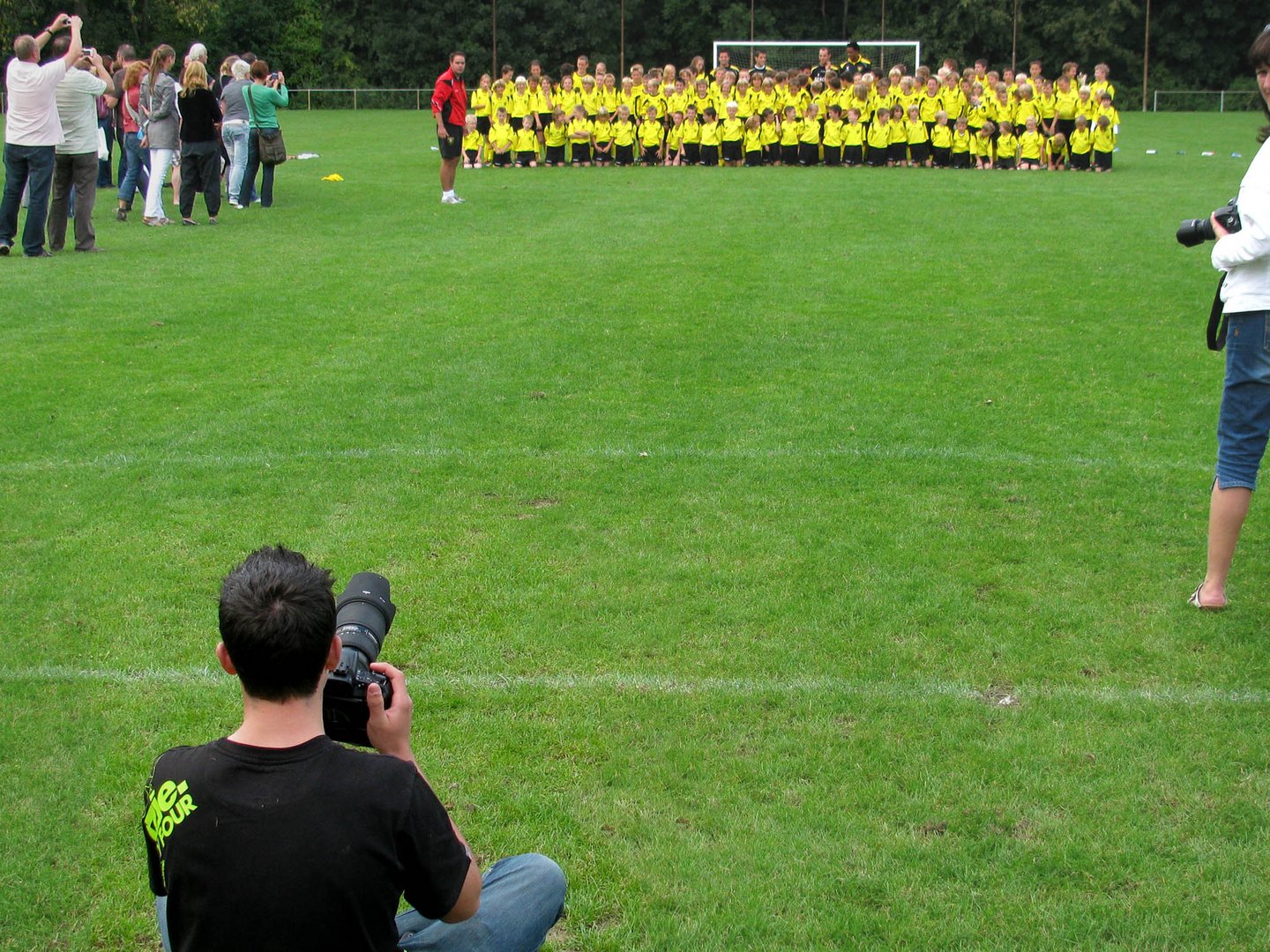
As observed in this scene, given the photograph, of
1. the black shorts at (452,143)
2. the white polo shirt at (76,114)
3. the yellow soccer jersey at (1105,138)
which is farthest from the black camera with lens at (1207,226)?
the yellow soccer jersey at (1105,138)

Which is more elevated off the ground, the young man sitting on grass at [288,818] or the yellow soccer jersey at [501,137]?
the yellow soccer jersey at [501,137]

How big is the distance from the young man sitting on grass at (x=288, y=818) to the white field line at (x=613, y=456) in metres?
4.86

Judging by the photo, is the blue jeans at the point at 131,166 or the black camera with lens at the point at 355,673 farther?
the blue jeans at the point at 131,166

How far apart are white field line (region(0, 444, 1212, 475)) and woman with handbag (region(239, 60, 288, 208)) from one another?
10.5m

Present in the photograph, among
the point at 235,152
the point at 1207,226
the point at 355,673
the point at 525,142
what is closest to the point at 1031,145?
the point at 525,142

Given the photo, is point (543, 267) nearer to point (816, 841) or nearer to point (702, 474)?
point (702, 474)

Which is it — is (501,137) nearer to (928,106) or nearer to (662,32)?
(928,106)

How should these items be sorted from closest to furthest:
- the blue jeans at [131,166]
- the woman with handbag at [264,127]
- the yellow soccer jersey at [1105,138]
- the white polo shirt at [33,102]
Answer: the white polo shirt at [33,102], the blue jeans at [131,166], the woman with handbag at [264,127], the yellow soccer jersey at [1105,138]

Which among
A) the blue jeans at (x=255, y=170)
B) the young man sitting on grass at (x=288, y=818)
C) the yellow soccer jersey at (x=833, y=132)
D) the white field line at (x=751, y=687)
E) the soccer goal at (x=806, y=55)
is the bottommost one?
the white field line at (x=751, y=687)

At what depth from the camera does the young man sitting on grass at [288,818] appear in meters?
1.99

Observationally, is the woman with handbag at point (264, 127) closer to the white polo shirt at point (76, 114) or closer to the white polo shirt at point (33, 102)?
the white polo shirt at point (76, 114)

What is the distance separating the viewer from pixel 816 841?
351 centimetres

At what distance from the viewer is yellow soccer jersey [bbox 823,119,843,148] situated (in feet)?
82.1

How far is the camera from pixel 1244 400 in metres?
4.87
